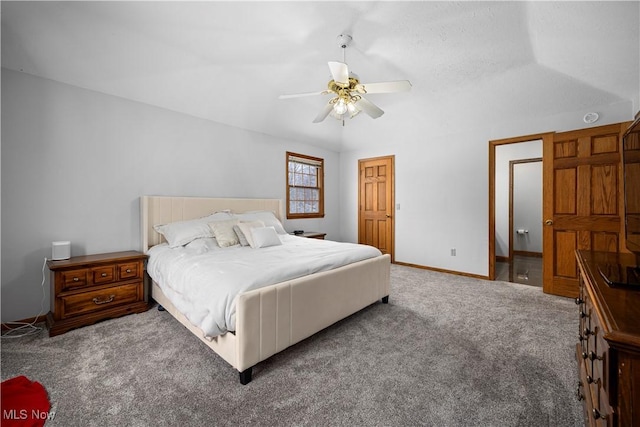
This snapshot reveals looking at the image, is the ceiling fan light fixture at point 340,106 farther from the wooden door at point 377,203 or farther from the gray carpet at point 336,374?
the wooden door at point 377,203

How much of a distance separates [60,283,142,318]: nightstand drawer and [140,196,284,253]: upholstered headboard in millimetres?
526

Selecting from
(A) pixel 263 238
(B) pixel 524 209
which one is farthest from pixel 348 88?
(B) pixel 524 209

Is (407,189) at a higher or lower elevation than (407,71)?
lower

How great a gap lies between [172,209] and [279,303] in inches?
89.8

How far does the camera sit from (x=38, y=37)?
2.27 m

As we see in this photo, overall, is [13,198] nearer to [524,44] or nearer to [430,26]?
[430,26]

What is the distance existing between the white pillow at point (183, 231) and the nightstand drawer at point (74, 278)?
77 centimetres

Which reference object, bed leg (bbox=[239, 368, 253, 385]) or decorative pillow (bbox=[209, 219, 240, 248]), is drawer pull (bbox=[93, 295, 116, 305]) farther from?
bed leg (bbox=[239, 368, 253, 385])

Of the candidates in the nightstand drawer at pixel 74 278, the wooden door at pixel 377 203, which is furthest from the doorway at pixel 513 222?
the nightstand drawer at pixel 74 278

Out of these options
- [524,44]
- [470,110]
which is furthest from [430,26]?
[470,110]

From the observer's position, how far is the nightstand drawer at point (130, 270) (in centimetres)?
272

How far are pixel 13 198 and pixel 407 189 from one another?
5.23m

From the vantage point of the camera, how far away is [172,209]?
3.36 metres

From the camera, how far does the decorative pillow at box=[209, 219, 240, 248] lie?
3.09 metres
